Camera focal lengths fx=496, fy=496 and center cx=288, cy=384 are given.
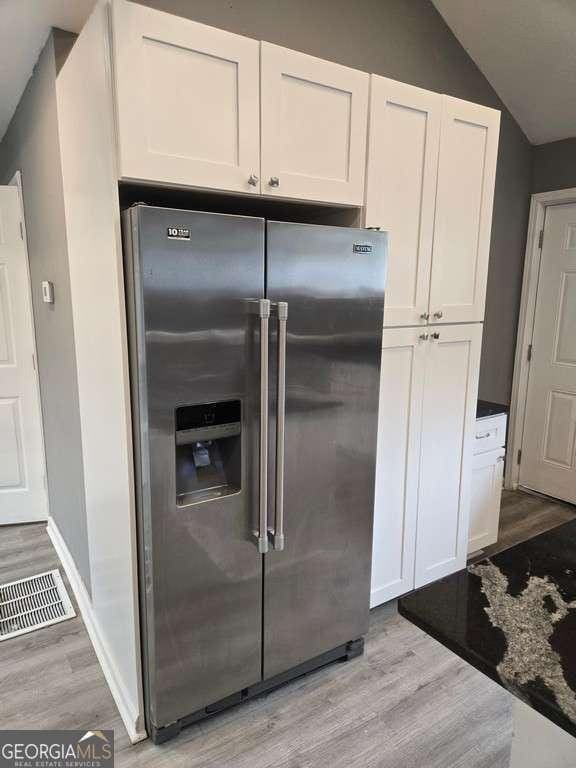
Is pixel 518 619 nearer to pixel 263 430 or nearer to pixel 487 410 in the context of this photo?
pixel 263 430

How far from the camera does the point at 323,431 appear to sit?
1.77 m

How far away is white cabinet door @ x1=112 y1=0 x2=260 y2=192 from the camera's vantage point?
1.32 meters

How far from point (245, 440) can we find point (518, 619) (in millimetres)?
932

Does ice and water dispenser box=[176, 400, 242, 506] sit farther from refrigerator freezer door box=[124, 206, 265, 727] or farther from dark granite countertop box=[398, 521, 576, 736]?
dark granite countertop box=[398, 521, 576, 736]

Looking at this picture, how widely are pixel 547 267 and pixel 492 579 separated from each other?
3.05m

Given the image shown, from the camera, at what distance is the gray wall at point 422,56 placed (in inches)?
87.6

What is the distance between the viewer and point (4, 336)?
3014 mm

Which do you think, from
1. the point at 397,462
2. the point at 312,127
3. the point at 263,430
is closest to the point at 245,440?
the point at 263,430

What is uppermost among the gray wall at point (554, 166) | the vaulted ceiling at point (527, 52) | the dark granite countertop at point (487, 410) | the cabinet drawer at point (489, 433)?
the vaulted ceiling at point (527, 52)

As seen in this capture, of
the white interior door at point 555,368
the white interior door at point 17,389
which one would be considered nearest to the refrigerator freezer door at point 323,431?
the white interior door at point 17,389

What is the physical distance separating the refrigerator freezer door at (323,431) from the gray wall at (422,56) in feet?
4.12

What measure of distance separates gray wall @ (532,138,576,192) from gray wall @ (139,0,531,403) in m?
0.06

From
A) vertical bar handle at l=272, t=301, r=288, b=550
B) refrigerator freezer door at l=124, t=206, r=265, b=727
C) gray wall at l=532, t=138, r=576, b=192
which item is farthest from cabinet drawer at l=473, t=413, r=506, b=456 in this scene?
gray wall at l=532, t=138, r=576, b=192

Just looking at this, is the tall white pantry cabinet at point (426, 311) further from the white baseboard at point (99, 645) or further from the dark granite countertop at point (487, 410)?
the white baseboard at point (99, 645)
